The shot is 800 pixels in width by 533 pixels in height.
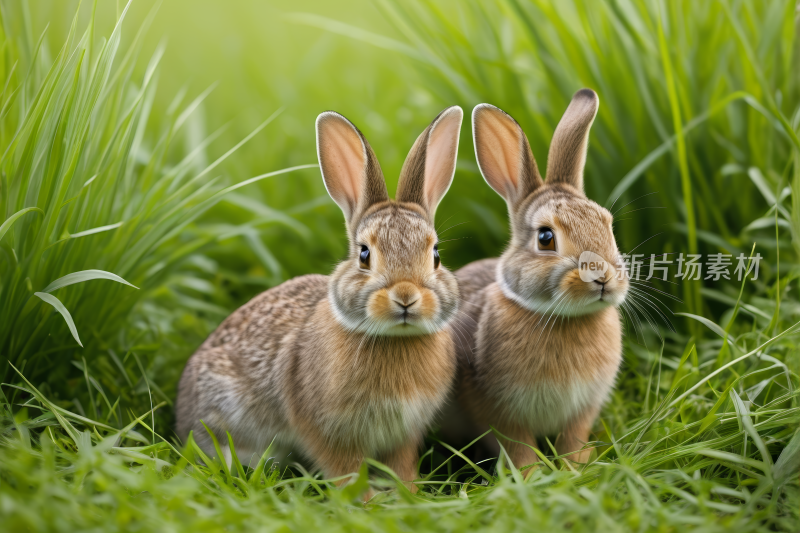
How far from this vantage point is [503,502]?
277 centimetres

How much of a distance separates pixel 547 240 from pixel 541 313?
0.36 m

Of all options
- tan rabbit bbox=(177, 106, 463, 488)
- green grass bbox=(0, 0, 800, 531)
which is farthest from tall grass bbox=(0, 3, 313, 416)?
tan rabbit bbox=(177, 106, 463, 488)

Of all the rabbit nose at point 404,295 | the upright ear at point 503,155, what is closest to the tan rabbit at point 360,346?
the rabbit nose at point 404,295

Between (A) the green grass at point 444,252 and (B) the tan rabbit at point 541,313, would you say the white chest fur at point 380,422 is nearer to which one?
(A) the green grass at point 444,252

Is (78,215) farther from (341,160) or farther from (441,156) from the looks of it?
(441,156)

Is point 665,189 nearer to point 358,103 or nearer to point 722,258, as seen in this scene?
point 722,258

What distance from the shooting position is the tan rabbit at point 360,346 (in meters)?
3.16

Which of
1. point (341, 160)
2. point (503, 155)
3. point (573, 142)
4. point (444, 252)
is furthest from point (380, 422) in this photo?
point (444, 252)

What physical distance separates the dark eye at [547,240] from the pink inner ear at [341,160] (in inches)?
35.6

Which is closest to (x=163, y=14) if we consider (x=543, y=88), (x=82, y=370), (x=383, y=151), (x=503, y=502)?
(x=383, y=151)

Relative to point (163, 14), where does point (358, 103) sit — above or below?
below

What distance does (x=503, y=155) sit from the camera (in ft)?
12.0

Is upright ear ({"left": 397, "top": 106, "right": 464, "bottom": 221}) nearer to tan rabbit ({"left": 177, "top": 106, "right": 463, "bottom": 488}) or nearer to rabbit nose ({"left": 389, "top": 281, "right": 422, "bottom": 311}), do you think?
tan rabbit ({"left": 177, "top": 106, "right": 463, "bottom": 488})

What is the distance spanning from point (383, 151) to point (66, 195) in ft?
8.64
